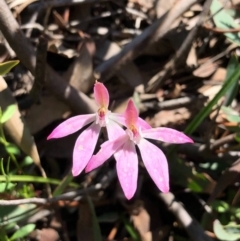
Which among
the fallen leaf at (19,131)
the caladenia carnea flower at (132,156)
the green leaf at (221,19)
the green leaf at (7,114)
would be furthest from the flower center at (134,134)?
the green leaf at (221,19)

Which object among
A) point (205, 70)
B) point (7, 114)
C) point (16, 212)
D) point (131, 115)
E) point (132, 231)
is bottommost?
point (132, 231)

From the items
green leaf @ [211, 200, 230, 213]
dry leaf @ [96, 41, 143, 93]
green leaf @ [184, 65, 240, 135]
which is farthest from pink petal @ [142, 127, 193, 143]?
dry leaf @ [96, 41, 143, 93]

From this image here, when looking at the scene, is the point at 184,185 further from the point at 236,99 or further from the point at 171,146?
the point at 236,99

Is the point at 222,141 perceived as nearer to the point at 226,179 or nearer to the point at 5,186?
the point at 226,179

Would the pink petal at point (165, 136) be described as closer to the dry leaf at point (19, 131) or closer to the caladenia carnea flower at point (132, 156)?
the caladenia carnea flower at point (132, 156)

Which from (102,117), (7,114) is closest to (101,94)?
(102,117)

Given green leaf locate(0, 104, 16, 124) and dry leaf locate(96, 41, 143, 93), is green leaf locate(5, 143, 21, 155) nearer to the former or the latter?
green leaf locate(0, 104, 16, 124)
